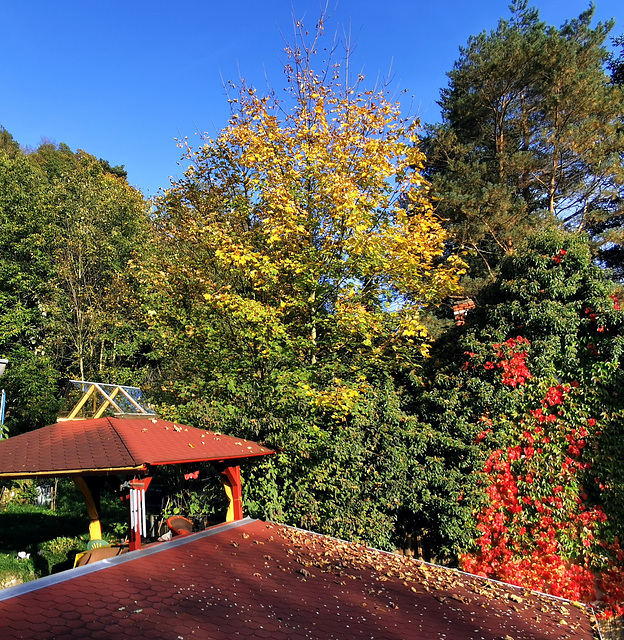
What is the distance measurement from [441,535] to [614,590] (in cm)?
292

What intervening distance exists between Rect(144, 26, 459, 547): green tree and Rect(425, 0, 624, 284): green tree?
618 cm

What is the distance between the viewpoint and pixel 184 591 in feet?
14.6

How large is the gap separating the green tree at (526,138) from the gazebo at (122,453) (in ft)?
38.1

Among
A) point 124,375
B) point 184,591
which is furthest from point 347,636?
point 124,375

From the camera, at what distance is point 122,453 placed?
19.0 ft

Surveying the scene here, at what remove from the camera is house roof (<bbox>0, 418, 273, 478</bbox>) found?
18.1ft

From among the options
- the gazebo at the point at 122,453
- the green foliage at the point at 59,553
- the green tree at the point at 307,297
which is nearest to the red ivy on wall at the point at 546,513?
the green tree at the point at 307,297

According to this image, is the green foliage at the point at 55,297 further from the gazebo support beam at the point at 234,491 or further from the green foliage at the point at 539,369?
the green foliage at the point at 539,369

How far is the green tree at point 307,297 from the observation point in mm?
8891

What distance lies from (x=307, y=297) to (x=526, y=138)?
12762 millimetres

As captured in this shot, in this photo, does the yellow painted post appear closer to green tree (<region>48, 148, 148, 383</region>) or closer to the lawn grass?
the lawn grass

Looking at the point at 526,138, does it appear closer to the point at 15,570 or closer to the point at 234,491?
the point at 234,491

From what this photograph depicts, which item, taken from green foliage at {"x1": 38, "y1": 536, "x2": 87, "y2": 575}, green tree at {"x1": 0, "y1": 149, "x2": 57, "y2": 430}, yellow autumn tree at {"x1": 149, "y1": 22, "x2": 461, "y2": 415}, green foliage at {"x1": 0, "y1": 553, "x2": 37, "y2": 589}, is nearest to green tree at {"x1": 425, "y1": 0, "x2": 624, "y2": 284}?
yellow autumn tree at {"x1": 149, "y1": 22, "x2": 461, "y2": 415}

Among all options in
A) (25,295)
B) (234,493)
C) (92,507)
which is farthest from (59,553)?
(25,295)
